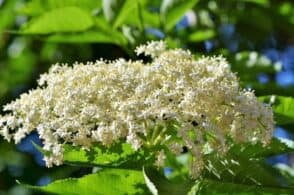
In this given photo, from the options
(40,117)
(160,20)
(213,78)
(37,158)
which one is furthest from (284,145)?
(37,158)

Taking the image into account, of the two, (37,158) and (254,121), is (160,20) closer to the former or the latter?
(254,121)

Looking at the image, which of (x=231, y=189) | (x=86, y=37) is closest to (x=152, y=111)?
(x=231, y=189)

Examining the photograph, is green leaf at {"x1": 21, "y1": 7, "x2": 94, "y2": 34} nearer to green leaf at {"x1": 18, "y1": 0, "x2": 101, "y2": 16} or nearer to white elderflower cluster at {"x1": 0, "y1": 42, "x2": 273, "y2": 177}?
green leaf at {"x1": 18, "y1": 0, "x2": 101, "y2": 16}

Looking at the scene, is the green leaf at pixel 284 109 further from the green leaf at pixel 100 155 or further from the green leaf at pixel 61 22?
the green leaf at pixel 61 22

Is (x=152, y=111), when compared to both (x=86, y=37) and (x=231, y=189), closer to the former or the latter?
(x=231, y=189)

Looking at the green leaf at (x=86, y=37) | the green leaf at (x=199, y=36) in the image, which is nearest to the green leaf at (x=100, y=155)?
the green leaf at (x=86, y=37)
